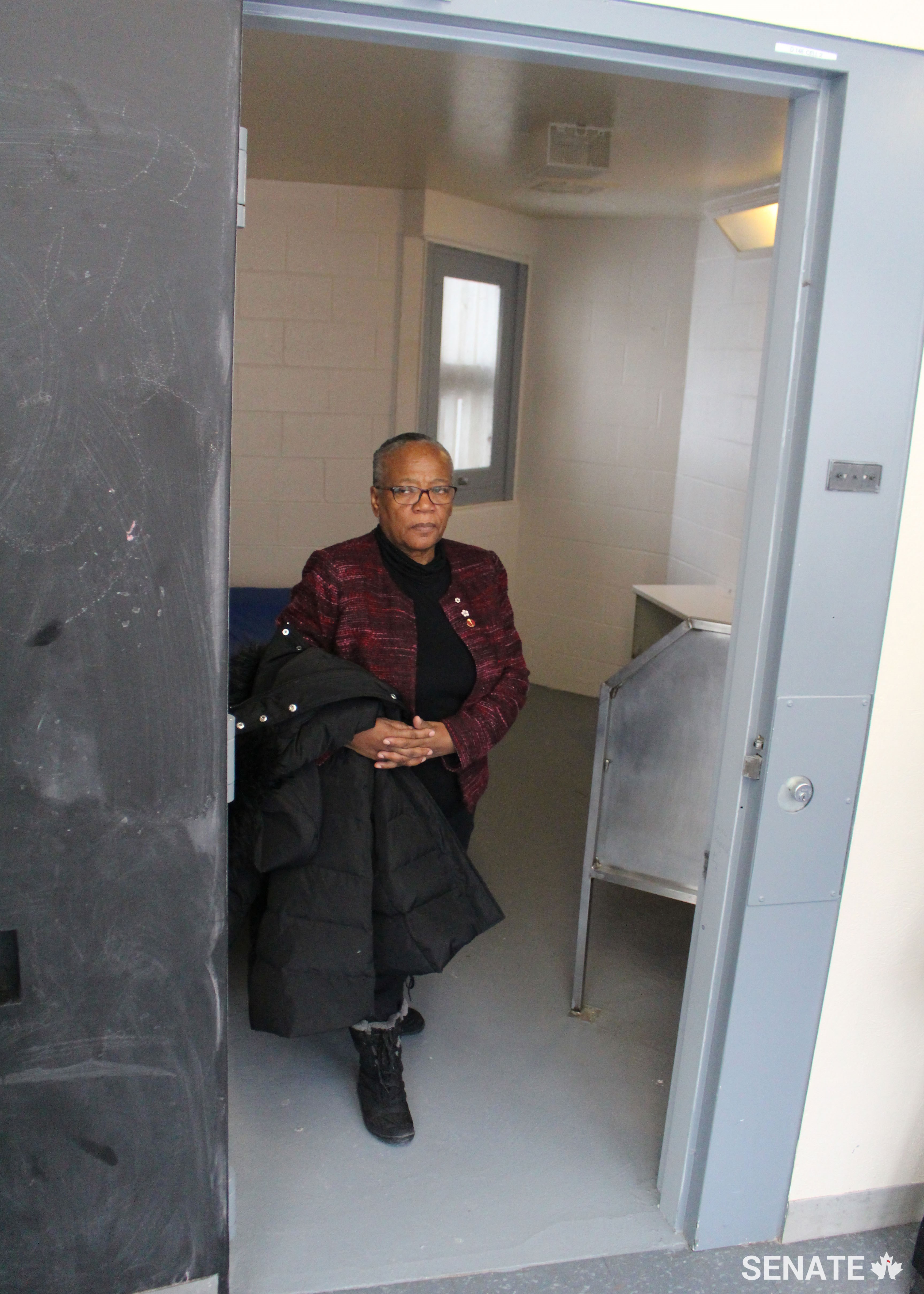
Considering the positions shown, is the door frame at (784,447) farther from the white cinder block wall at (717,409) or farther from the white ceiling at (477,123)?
the white cinder block wall at (717,409)

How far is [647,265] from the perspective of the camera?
17.5ft

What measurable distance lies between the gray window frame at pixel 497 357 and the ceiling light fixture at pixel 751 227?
1365 mm

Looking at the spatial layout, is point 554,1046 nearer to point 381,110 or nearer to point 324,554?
point 324,554

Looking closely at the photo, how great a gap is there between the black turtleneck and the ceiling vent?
1993 mm

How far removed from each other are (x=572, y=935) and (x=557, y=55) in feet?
8.18

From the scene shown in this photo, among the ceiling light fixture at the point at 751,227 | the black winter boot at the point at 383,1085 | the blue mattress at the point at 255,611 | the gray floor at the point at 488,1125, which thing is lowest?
the gray floor at the point at 488,1125

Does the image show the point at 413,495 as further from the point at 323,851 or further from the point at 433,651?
the point at 323,851

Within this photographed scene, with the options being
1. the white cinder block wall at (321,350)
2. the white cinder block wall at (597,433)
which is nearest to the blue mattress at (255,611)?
the white cinder block wall at (321,350)

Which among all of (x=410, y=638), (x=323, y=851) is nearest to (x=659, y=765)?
(x=410, y=638)

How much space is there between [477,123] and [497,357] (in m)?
2.20

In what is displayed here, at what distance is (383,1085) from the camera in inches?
95.7

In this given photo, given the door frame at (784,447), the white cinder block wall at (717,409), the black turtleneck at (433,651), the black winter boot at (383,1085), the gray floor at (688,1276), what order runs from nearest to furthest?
1. the door frame at (784,447)
2. the gray floor at (688,1276)
3. the black winter boot at (383,1085)
4. the black turtleneck at (433,651)
5. the white cinder block wall at (717,409)

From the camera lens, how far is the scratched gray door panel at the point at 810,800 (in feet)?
6.22

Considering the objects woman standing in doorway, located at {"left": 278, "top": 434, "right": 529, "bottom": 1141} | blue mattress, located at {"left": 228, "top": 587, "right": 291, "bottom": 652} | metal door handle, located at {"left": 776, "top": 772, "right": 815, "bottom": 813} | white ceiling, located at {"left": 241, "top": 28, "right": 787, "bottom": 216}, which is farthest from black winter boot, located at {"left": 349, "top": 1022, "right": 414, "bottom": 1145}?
white ceiling, located at {"left": 241, "top": 28, "right": 787, "bottom": 216}
